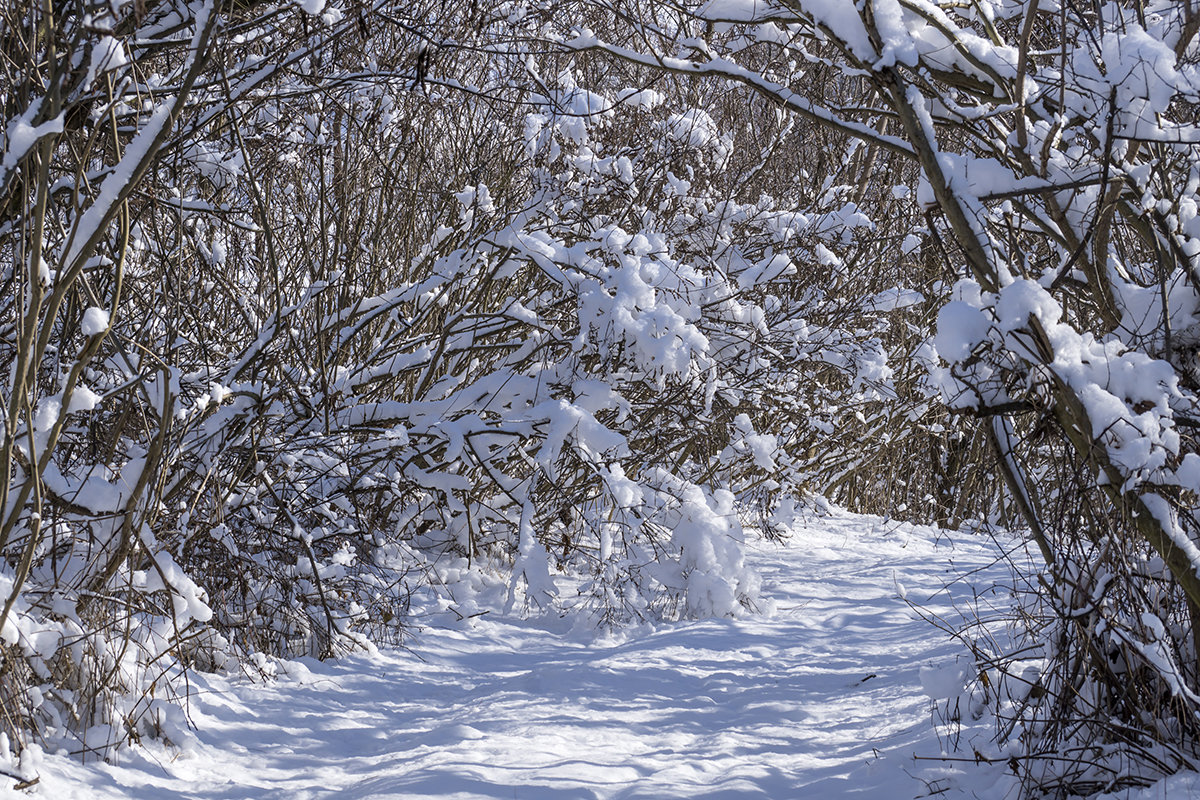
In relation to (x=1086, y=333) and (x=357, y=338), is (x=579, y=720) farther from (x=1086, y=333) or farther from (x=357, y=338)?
(x=357, y=338)

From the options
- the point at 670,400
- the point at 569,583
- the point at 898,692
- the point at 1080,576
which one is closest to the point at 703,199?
the point at 670,400

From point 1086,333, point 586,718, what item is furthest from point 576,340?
point 1086,333

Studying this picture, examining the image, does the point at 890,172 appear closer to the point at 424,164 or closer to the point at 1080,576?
the point at 424,164

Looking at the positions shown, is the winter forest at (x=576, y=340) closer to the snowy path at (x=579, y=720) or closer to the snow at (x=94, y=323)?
the snow at (x=94, y=323)

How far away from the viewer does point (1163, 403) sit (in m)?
2.29

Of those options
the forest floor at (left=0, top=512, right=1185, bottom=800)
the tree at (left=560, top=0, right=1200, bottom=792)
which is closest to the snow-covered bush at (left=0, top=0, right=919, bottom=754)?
the forest floor at (left=0, top=512, right=1185, bottom=800)

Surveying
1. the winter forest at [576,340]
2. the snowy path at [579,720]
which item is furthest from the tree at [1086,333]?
the snowy path at [579,720]

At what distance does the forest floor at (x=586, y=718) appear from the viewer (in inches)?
117

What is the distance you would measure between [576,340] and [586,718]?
1.80 metres

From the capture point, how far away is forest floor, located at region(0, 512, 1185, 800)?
2980 mm

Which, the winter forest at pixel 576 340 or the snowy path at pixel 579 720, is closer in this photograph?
the winter forest at pixel 576 340

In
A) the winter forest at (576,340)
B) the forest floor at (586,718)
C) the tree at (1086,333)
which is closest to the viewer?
the tree at (1086,333)

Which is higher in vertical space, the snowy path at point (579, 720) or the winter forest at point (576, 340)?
the winter forest at point (576, 340)

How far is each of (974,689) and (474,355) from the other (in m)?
3.50
